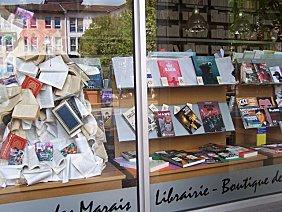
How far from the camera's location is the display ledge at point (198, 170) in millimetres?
2688

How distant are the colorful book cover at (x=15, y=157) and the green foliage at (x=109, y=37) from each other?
0.91 m

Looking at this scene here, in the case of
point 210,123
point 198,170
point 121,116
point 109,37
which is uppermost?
point 109,37

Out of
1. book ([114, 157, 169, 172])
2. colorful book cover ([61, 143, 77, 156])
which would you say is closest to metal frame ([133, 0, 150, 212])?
book ([114, 157, 169, 172])

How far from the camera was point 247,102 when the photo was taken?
355 cm

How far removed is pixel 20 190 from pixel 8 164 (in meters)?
0.18

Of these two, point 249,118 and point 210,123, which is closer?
point 210,123

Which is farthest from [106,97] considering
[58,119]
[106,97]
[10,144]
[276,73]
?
[276,73]

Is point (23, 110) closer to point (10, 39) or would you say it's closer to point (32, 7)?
point (10, 39)

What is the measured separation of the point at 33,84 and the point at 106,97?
22.6 inches

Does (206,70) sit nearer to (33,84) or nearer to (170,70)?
(170,70)

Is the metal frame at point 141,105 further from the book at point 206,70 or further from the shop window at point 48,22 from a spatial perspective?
the book at point 206,70

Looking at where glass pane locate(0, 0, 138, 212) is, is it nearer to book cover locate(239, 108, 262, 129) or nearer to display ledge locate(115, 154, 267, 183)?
display ledge locate(115, 154, 267, 183)

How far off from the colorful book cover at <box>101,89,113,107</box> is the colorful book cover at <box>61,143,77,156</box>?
42 cm

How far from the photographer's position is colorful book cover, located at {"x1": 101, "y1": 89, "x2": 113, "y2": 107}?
2879mm
